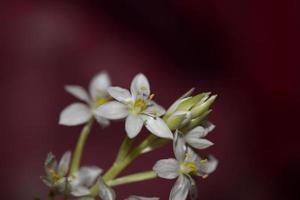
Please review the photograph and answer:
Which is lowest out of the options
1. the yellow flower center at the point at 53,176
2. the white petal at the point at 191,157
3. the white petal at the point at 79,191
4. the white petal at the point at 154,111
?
the white petal at the point at 79,191

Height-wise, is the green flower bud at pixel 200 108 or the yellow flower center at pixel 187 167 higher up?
the green flower bud at pixel 200 108

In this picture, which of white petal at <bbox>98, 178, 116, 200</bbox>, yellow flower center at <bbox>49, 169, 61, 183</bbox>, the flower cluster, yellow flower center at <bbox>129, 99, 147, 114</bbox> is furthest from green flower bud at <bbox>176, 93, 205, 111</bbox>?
yellow flower center at <bbox>49, 169, 61, 183</bbox>

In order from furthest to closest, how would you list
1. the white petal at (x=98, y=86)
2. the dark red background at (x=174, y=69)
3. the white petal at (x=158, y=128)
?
the dark red background at (x=174, y=69) → the white petal at (x=98, y=86) → the white petal at (x=158, y=128)

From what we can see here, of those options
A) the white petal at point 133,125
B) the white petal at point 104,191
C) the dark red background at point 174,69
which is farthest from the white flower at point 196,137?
the dark red background at point 174,69

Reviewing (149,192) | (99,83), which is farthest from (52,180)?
(149,192)

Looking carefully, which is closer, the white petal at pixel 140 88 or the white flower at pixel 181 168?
the white flower at pixel 181 168

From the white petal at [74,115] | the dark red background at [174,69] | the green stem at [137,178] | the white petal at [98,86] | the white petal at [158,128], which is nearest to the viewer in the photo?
the white petal at [158,128]

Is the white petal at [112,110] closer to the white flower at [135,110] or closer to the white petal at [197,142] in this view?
the white flower at [135,110]

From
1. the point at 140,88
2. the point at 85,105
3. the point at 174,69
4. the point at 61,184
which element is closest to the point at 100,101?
the point at 85,105
